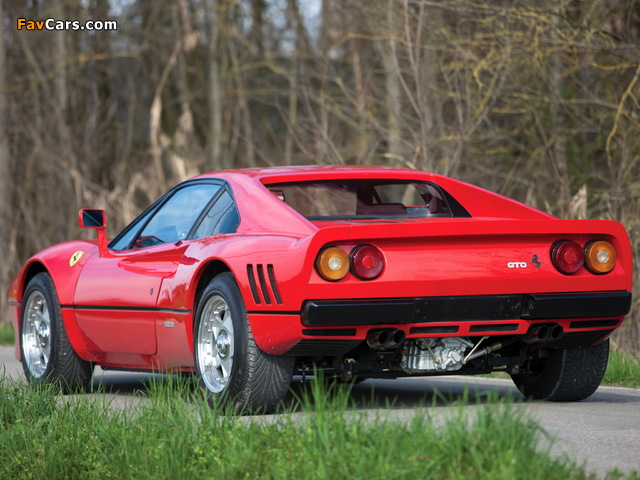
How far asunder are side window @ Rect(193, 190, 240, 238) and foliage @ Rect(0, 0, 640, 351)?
5.16 m

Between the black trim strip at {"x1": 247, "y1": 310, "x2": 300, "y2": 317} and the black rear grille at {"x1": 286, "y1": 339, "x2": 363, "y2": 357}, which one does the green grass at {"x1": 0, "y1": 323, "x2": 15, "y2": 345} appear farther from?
the black rear grille at {"x1": 286, "y1": 339, "x2": 363, "y2": 357}

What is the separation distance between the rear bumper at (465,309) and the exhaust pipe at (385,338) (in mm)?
80

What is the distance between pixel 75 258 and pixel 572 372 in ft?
11.5

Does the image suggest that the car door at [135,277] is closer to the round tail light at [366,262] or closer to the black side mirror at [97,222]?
the black side mirror at [97,222]

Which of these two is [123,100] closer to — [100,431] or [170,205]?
[170,205]

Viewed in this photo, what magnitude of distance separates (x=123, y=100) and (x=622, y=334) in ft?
64.1

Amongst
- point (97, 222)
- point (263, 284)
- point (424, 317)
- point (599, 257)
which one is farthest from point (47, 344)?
point (599, 257)

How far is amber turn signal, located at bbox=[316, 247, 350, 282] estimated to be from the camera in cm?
572

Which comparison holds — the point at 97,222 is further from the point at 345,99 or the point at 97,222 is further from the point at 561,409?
the point at 345,99

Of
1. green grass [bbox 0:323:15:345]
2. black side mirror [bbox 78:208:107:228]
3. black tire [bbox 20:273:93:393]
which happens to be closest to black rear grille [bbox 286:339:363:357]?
black tire [bbox 20:273:93:393]

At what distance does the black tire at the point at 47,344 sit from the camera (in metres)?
8.06

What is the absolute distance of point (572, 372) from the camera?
6.76m

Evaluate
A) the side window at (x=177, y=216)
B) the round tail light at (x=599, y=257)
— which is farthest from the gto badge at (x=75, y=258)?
the round tail light at (x=599, y=257)

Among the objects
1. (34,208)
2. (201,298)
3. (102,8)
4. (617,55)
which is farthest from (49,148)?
(201,298)
